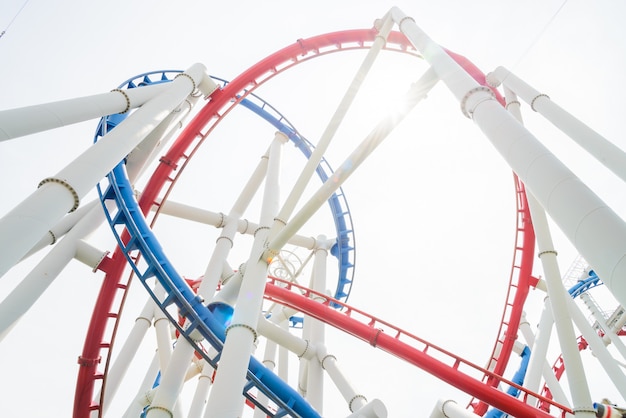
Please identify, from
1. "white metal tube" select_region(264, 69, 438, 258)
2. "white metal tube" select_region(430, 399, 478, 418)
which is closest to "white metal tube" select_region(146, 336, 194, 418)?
"white metal tube" select_region(264, 69, 438, 258)

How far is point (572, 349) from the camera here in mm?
4516

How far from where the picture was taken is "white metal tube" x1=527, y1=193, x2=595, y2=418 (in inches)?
164

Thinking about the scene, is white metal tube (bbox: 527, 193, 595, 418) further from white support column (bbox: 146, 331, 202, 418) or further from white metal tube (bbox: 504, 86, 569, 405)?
white support column (bbox: 146, 331, 202, 418)

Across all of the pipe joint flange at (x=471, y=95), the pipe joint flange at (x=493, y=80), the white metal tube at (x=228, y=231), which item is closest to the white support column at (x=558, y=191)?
the pipe joint flange at (x=471, y=95)

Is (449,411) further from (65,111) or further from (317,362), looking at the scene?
(65,111)

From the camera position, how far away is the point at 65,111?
398 centimetres

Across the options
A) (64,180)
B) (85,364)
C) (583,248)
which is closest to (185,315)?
(85,364)

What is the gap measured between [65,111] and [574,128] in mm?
5303

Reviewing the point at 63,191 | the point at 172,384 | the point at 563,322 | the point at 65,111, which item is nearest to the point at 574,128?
the point at 563,322

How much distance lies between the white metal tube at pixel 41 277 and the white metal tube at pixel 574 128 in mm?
6896

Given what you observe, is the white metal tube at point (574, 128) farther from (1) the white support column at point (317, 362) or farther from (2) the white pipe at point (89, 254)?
(2) the white pipe at point (89, 254)

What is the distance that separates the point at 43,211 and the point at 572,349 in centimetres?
540

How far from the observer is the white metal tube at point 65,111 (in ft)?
11.2

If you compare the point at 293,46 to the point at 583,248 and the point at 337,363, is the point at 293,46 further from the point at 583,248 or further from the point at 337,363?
the point at 583,248
